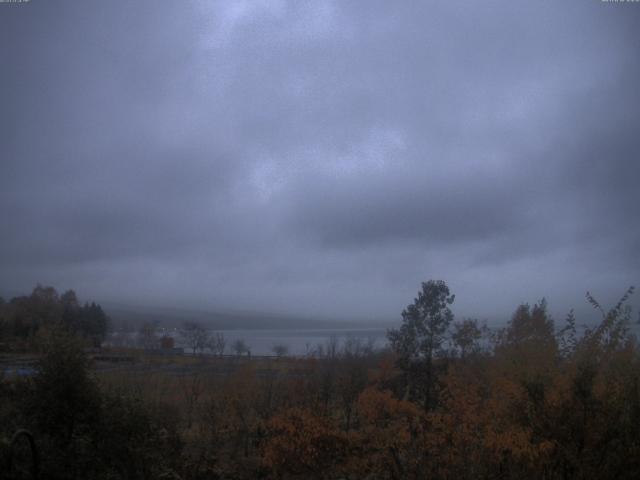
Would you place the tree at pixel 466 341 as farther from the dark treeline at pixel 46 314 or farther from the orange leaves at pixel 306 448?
the dark treeline at pixel 46 314

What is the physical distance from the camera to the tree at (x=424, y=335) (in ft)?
69.5

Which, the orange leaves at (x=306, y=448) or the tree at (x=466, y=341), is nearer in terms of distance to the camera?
the orange leaves at (x=306, y=448)

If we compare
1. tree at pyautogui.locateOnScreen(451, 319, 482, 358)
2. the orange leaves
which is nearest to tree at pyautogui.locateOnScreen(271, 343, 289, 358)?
tree at pyautogui.locateOnScreen(451, 319, 482, 358)

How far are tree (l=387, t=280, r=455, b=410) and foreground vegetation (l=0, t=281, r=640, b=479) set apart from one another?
0.04 metres

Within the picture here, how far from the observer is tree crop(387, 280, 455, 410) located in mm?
21188

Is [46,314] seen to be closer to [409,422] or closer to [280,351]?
[280,351]

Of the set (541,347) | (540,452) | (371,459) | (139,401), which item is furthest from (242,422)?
(540,452)

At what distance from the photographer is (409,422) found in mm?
16547

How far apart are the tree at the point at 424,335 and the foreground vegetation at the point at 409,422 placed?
0.04m

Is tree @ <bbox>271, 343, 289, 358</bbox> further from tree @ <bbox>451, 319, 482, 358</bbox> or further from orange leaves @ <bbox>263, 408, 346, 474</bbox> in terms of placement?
orange leaves @ <bbox>263, 408, 346, 474</bbox>

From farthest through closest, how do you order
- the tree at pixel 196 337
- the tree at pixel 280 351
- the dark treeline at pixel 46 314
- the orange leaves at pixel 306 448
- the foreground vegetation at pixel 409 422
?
the tree at pixel 196 337
the dark treeline at pixel 46 314
the tree at pixel 280 351
the orange leaves at pixel 306 448
the foreground vegetation at pixel 409 422

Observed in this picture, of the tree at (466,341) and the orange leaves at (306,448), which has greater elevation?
the tree at (466,341)

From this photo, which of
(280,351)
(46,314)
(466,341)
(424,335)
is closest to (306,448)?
(424,335)

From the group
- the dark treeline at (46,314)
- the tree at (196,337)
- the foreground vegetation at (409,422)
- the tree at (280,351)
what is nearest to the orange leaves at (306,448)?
the foreground vegetation at (409,422)
